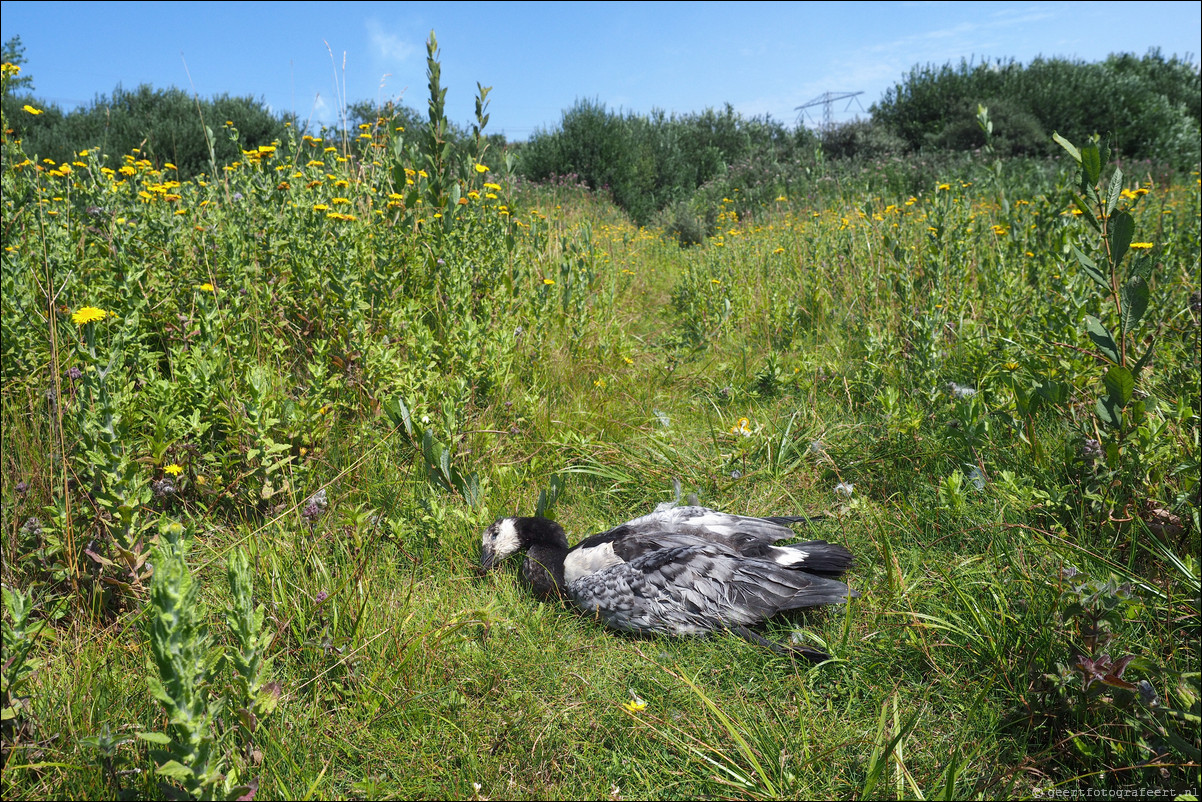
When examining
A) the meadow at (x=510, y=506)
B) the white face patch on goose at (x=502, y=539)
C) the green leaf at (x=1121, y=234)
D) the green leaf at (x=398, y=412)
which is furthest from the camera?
the green leaf at (x=398, y=412)

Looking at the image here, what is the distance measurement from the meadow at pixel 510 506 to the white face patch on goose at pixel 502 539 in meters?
0.14

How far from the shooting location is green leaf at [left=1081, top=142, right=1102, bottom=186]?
6.86ft

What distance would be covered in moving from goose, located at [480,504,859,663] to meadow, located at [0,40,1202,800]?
9cm

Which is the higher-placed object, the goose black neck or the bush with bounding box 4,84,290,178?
the bush with bounding box 4,84,290,178

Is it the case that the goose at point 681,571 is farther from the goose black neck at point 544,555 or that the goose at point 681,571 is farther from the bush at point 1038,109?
the bush at point 1038,109

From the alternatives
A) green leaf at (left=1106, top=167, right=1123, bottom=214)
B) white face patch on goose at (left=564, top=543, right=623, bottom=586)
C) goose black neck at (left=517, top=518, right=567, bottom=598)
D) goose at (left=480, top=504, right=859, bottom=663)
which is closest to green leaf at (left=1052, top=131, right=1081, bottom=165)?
green leaf at (left=1106, top=167, right=1123, bottom=214)

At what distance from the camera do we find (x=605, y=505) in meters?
3.51

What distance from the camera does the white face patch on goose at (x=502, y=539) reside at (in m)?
2.88

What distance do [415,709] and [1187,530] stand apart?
265 cm

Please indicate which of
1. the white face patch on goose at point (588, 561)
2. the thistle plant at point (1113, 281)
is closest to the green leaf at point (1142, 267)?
the thistle plant at point (1113, 281)

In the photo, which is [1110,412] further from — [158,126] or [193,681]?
[158,126]

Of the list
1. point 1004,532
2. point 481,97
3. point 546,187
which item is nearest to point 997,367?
point 1004,532

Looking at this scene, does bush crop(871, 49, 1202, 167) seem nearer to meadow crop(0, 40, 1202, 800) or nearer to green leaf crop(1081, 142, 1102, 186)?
meadow crop(0, 40, 1202, 800)

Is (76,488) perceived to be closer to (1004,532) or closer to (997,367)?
(1004,532)
